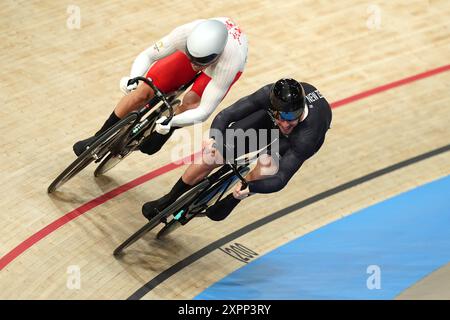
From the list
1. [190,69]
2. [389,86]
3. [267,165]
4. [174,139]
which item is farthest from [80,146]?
[389,86]

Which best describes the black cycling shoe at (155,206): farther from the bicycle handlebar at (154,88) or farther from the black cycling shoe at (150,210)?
the bicycle handlebar at (154,88)

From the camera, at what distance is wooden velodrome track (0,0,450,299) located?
19.6 feet

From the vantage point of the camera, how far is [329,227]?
6.58m

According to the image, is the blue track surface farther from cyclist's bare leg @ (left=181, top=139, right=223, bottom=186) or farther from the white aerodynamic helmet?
the white aerodynamic helmet

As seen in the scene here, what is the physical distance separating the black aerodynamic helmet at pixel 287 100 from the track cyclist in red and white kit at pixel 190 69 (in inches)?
22.5

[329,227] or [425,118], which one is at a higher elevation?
[425,118]

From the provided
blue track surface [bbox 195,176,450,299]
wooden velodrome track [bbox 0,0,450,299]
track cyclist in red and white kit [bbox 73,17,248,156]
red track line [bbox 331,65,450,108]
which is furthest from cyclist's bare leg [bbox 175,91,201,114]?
red track line [bbox 331,65,450,108]

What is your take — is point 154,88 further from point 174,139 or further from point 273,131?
point 174,139

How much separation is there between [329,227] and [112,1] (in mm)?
3530

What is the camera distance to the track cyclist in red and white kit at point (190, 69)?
5492 mm

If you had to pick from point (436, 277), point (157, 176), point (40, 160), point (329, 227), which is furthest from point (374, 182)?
point (40, 160)

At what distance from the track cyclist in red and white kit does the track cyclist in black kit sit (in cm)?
26
